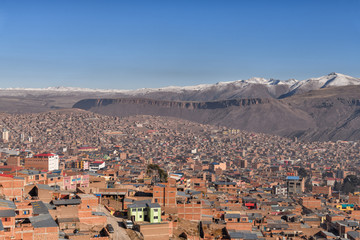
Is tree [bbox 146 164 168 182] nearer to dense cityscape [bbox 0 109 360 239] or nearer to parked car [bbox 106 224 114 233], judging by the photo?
dense cityscape [bbox 0 109 360 239]

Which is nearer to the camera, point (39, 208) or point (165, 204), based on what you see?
point (39, 208)

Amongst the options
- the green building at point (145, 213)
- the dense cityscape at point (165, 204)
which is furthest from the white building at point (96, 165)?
the green building at point (145, 213)

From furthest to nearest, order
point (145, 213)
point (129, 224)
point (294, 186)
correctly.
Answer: point (294, 186), point (145, 213), point (129, 224)

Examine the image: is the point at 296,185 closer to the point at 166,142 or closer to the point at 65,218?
the point at 65,218

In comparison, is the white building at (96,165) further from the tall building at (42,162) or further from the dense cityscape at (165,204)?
the tall building at (42,162)

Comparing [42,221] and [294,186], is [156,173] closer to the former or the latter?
[294,186]

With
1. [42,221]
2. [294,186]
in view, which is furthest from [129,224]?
[294,186]

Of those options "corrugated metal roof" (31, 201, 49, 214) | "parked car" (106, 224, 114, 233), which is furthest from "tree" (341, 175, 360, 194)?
"corrugated metal roof" (31, 201, 49, 214)

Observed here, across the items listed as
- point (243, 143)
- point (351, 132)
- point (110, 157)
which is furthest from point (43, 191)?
point (351, 132)

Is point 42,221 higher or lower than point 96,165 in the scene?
higher
